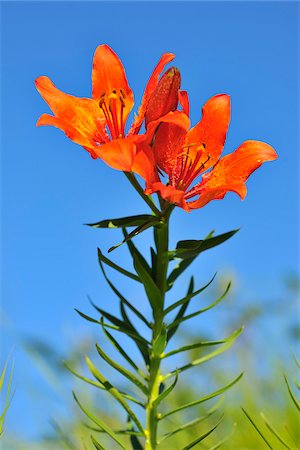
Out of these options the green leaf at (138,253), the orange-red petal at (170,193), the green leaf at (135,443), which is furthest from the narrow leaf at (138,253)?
the green leaf at (135,443)

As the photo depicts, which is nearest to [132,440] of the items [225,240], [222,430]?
[225,240]

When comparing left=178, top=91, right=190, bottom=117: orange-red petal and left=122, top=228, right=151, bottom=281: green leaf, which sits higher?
left=178, top=91, right=190, bottom=117: orange-red petal

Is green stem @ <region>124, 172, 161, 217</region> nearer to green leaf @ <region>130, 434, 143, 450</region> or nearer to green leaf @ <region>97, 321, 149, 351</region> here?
green leaf @ <region>97, 321, 149, 351</region>

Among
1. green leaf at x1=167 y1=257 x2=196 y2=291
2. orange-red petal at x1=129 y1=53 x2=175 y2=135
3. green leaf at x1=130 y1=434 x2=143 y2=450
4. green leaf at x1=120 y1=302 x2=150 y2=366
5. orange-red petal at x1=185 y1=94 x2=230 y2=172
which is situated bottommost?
green leaf at x1=130 y1=434 x2=143 y2=450

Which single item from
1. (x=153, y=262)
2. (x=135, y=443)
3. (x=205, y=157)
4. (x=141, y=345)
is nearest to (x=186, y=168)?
(x=205, y=157)

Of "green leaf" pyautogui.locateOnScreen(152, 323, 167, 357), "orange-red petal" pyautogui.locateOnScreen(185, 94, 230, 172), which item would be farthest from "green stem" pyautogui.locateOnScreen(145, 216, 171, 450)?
"orange-red petal" pyautogui.locateOnScreen(185, 94, 230, 172)

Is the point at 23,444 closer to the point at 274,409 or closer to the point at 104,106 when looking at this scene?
the point at 274,409

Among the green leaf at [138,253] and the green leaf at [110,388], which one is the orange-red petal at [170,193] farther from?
the green leaf at [110,388]
